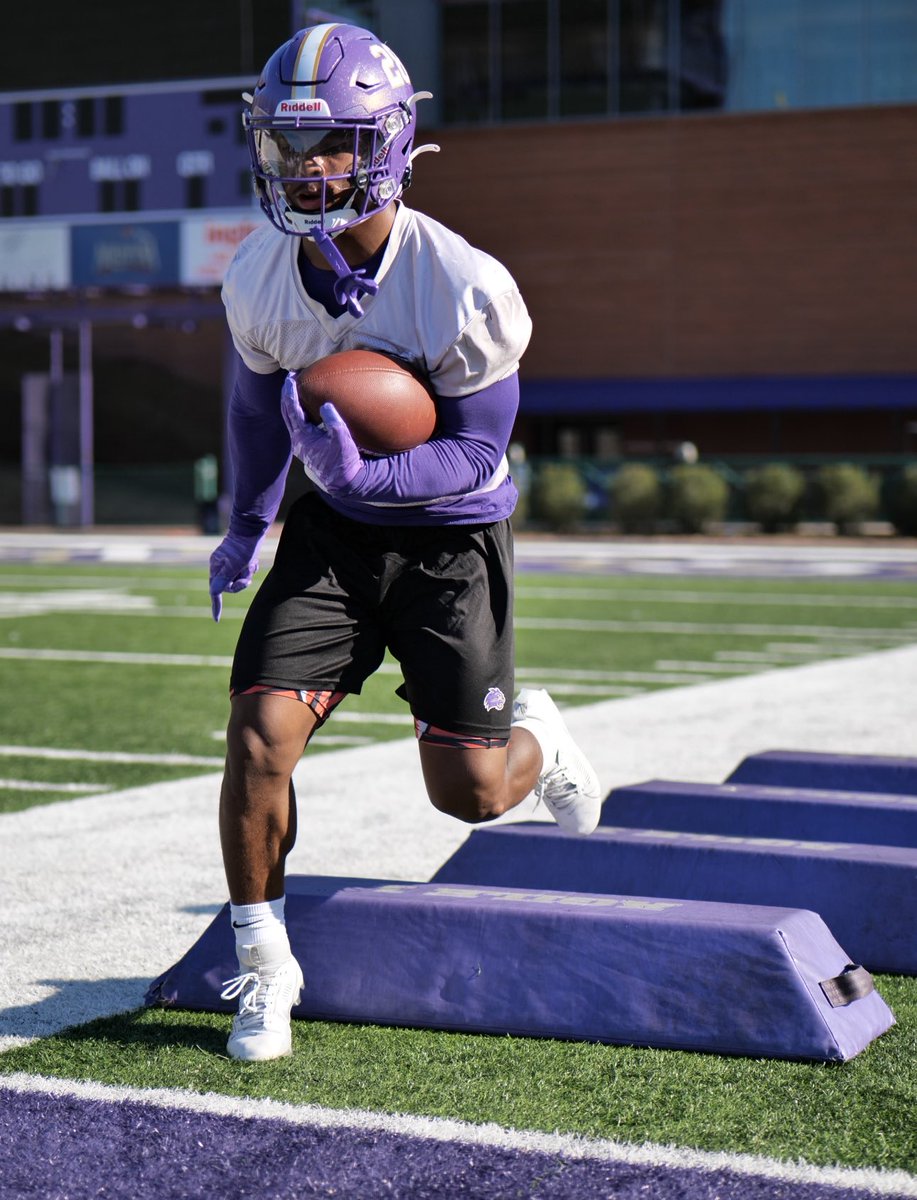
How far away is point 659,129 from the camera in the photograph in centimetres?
3691

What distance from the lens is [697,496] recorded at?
3038 centimetres

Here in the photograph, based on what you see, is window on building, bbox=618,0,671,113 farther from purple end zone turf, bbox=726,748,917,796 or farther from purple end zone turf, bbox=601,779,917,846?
purple end zone turf, bbox=601,779,917,846

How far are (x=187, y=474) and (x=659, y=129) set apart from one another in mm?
12301

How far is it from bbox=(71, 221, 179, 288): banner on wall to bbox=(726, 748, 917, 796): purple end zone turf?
27.5m

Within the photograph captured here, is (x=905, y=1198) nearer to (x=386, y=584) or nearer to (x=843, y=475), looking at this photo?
(x=386, y=584)

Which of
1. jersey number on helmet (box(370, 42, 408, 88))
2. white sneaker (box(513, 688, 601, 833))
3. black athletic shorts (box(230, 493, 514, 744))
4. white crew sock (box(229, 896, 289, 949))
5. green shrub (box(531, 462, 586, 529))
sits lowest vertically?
green shrub (box(531, 462, 586, 529))

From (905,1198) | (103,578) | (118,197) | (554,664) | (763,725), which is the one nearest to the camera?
(905,1198)

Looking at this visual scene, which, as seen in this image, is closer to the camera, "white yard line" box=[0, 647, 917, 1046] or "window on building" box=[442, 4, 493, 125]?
"white yard line" box=[0, 647, 917, 1046]

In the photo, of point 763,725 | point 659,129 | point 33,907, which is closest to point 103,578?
point 763,725

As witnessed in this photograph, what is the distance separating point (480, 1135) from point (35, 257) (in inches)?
1250

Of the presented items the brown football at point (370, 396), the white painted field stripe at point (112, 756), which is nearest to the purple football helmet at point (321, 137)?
the brown football at point (370, 396)

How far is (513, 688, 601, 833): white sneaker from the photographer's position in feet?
14.8

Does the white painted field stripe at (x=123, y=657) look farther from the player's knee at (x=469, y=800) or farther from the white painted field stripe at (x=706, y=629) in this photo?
the player's knee at (x=469, y=800)

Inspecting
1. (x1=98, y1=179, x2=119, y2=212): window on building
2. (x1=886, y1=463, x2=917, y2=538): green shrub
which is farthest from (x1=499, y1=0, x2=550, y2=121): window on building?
(x1=886, y1=463, x2=917, y2=538): green shrub
